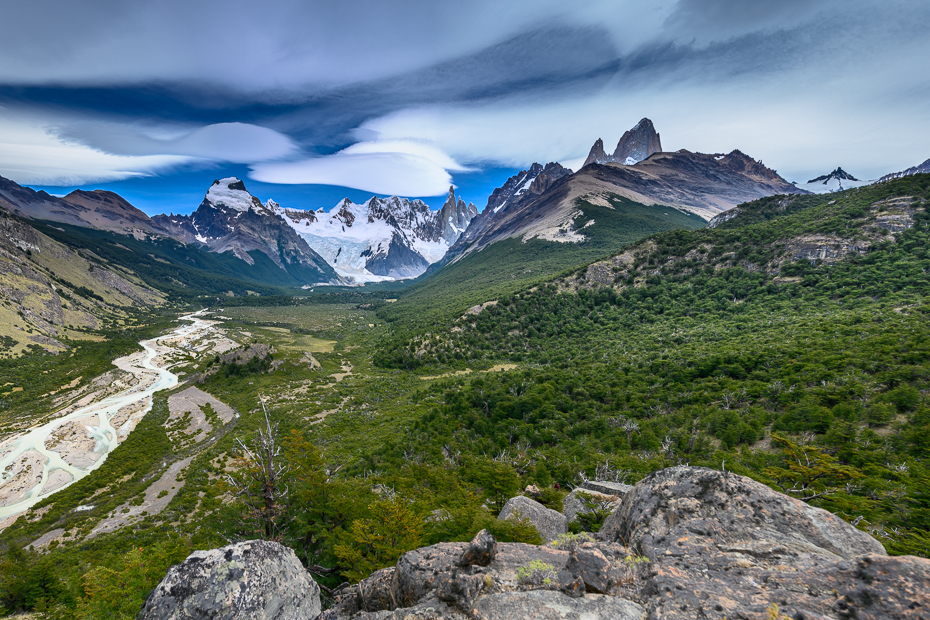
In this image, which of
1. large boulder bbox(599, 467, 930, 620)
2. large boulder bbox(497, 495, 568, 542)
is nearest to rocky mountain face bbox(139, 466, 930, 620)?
large boulder bbox(599, 467, 930, 620)

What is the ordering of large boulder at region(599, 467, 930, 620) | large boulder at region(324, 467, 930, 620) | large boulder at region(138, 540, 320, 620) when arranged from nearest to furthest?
large boulder at region(599, 467, 930, 620) → large boulder at region(324, 467, 930, 620) → large boulder at region(138, 540, 320, 620)

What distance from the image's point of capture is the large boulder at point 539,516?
1575cm

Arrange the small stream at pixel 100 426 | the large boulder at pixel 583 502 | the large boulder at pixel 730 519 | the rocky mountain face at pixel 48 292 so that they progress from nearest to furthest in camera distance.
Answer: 1. the large boulder at pixel 730 519
2. the large boulder at pixel 583 502
3. the small stream at pixel 100 426
4. the rocky mountain face at pixel 48 292

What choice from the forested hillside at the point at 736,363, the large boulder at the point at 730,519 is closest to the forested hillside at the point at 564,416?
the forested hillside at the point at 736,363

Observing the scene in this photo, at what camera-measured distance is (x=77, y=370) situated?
73.2m

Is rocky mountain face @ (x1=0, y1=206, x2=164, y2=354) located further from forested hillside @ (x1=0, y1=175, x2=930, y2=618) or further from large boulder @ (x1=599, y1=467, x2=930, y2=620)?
large boulder @ (x1=599, y1=467, x2=930, y2=620)

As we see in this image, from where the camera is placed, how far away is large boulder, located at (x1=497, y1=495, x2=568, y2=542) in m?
15.8

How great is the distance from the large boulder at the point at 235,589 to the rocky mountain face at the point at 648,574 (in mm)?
28

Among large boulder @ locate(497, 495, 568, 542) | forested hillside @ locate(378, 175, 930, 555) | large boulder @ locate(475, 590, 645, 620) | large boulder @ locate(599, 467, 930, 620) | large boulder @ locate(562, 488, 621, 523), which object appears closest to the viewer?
large boulder @ locate(599, 467, 930, 620)

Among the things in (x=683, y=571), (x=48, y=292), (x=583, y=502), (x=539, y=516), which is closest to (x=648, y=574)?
(x=683, y=571)

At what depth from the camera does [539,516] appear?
659 inches

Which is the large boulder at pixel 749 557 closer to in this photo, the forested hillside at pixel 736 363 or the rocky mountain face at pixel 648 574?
the rocky mountain face at pixel 648 574

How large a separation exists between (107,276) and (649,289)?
245126 millimetres

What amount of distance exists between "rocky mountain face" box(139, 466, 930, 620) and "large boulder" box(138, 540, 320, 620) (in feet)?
0.09
